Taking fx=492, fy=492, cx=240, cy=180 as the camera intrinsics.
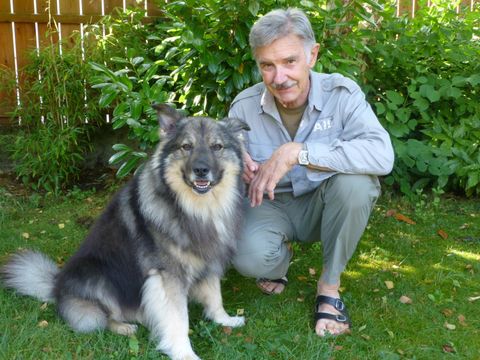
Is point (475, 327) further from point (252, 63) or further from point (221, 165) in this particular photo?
point (252, 63)

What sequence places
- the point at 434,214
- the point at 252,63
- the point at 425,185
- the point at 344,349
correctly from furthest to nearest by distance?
the point at 425,185 → the point at 434,214 → the point at 252,63 → the point at 344,349

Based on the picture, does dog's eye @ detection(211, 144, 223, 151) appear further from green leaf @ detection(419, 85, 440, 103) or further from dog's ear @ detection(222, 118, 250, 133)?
green leaf @ detection(419, 85, 440, 103)

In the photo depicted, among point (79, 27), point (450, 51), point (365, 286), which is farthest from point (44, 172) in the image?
point (450, 51)

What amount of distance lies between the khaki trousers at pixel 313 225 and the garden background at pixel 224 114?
31 cm

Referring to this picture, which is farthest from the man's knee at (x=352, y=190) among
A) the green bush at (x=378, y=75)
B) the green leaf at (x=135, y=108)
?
the green leaf at (x=135, y=108)

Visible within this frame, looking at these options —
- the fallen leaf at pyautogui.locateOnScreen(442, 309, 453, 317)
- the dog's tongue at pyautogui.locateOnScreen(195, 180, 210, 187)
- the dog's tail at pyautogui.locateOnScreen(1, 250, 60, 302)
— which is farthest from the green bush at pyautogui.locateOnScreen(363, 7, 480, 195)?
the dog's tail at pyautogui.locateOnScreen(1, 250, 60, 302)

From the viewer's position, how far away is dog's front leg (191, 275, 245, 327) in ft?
8.92

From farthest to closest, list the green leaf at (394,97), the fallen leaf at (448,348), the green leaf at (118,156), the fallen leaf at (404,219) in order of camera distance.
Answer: the green leaf at (394,97)
the fallen leaf at (404,219)
the green leaf at (118,156)
the fallen leaf at (448,348)

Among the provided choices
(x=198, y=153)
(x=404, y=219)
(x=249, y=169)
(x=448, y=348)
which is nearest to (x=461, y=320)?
(x=448, y=348)

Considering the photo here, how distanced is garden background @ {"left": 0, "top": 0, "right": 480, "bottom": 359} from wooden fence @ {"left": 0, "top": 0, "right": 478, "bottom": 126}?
0.05ft

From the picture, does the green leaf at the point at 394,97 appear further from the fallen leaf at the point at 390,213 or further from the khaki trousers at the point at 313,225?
the khaki trousers at the point at 313,225

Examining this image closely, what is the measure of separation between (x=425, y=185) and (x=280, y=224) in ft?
8.11

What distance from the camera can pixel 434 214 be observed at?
441 centimetres

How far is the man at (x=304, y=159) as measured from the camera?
2.54 meters
